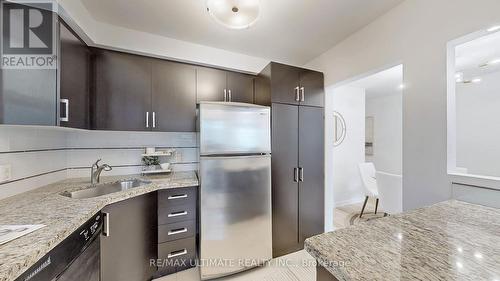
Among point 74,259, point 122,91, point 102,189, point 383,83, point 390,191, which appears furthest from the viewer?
point 383,83

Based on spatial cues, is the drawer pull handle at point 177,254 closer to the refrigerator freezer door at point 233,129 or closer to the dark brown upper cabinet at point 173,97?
the refrigerator freezer door at point 233,129

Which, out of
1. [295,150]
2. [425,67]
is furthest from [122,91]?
[425,67]

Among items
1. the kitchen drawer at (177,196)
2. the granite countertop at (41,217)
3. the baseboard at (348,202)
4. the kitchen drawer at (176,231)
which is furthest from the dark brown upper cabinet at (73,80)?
the baseboard at (348,202)

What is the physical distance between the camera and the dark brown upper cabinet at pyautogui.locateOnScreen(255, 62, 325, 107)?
6.77 feet

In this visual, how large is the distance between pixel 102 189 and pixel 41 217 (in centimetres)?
84

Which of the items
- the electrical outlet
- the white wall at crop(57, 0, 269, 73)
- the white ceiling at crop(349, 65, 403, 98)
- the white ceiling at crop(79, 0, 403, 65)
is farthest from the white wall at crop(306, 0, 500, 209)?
the electrical outlet

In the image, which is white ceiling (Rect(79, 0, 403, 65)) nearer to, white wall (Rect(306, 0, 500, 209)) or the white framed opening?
white wall (Rect(306, 0, 500, 209))

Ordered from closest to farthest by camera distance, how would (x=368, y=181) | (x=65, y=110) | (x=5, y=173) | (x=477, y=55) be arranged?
(x=5, y=173) < (x=65, y=110) < (x=477, y=55) < (x=368, y=181)

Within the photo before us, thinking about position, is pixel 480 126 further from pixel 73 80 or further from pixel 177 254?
pixel 73 80

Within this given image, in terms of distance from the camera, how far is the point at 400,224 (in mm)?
801

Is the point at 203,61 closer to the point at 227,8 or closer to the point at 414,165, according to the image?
the point at 227,8

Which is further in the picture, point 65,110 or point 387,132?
point 387,132

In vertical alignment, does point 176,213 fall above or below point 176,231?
above

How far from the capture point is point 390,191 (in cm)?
265
